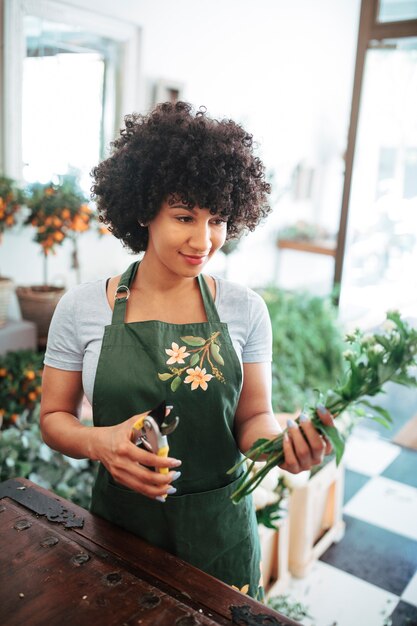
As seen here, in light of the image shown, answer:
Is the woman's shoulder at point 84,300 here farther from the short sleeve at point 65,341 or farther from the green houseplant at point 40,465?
the green houseplant at point 40,465

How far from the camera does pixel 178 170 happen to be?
1.25 m

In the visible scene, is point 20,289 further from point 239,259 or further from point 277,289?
point 239,259

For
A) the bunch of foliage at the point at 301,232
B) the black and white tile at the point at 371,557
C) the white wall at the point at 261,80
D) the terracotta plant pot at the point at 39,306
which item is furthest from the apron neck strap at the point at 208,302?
the bunch of foliage at the point at 301,232

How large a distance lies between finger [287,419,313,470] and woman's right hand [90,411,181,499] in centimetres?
20

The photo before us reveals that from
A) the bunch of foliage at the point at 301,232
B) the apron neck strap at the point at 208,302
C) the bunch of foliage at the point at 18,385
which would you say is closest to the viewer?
the apron neck strap at the point at 208,302

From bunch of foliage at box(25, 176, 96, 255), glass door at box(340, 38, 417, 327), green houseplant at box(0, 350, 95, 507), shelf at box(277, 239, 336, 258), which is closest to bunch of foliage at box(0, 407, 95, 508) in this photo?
green houseplant at box(0, 350, 95, 507)

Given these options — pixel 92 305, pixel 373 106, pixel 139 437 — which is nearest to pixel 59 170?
pixel 373 106

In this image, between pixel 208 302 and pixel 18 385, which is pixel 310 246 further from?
pixel 208 302

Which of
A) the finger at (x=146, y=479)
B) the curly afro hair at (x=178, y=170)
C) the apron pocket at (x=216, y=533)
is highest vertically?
the curly afro hair at (x=178, y=170)

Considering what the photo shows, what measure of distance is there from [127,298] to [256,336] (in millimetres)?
295

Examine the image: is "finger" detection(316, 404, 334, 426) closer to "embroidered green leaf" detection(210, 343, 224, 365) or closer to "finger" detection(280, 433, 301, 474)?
"finger" detection(280, 433, 301, 474)

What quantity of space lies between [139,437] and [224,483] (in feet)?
1.04

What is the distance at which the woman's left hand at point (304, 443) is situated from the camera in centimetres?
106

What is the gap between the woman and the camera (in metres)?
1.25
